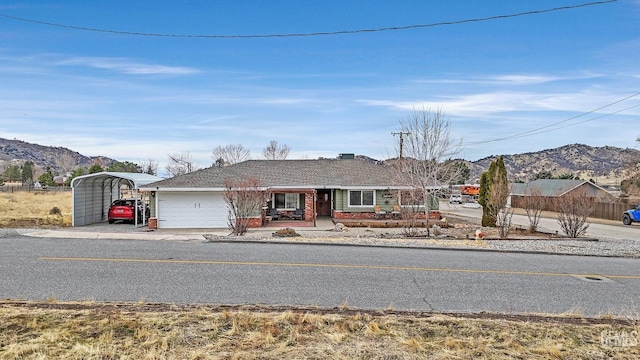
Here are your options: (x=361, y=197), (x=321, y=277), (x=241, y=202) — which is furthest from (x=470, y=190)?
(x=321, y=277)

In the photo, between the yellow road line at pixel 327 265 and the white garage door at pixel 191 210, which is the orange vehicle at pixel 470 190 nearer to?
the white garage door at pixel 191 210

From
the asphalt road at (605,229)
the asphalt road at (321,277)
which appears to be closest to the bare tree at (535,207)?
the asphalt road at (605,229)

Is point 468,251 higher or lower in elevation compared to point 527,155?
lower

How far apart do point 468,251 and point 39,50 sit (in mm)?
20641

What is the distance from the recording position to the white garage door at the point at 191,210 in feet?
80.7

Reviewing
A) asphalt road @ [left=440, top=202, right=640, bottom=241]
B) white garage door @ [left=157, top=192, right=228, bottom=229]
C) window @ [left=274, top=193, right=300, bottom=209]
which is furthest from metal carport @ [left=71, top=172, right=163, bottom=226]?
asphalt road @ [left=440, top=202, right=640, bottom=241]

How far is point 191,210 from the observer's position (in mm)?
24922

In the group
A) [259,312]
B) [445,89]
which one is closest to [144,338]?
[259,312]

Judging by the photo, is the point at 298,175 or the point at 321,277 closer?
the point at 321,277

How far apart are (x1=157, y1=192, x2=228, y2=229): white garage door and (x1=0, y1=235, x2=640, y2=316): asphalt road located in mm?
11648

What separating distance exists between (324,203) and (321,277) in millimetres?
23854

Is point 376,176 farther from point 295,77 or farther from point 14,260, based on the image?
point 14,260

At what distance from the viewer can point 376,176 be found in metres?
30.3

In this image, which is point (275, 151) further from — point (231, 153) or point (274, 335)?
point (274, 335)
